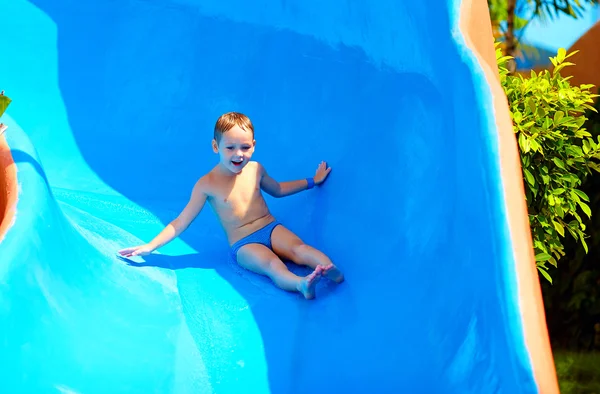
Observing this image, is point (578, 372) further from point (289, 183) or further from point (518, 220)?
point (518, 220)

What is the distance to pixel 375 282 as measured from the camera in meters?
2.54

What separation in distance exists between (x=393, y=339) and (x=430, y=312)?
140 millimetres

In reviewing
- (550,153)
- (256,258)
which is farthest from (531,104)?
(256,258)

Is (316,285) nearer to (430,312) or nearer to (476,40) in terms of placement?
(430,312)

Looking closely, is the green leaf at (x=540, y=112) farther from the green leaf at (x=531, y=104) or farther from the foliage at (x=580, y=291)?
the foliage at (x=580, y=291)

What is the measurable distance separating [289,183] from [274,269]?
16.5 inches

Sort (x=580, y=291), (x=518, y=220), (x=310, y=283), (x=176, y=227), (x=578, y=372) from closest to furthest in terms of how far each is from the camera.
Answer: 1. (x=518, y=220)
2. (x=310, y=283)
3. (x=176, y=227)
4. (x=578, y=372)
5. (x=580, y=291)

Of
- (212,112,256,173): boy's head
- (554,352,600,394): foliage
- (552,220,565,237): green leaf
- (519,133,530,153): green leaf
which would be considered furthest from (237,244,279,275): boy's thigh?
(554,352,600,394): foliage

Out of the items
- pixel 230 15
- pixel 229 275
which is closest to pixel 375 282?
pixel 229 275

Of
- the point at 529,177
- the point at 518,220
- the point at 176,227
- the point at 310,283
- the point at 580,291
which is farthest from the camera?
the point at 580,291

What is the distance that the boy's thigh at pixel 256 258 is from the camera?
2.77 meters

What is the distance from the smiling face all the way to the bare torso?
12 centimetres

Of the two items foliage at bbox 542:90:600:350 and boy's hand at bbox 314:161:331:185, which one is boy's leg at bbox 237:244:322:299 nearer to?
boy's hand at bbox 314:161:331:185

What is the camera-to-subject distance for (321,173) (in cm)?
308
